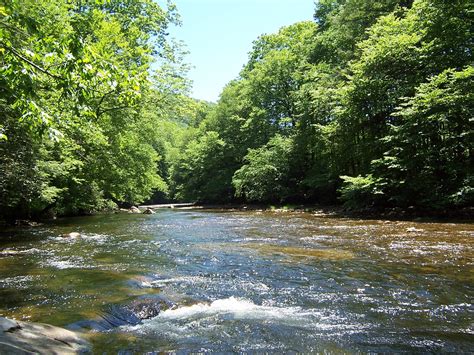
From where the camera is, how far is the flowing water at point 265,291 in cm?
452

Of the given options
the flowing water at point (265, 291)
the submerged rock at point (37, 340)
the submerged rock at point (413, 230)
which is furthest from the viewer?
the submerged rock at point (413, 230)

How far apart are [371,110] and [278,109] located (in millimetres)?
18934

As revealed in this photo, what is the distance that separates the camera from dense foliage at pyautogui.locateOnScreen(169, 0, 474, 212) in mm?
16844

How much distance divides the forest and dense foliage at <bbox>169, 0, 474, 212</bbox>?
0.09 meters

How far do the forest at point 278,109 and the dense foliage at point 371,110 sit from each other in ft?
0.30

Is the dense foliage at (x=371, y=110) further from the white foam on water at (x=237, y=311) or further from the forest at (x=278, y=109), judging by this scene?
the white foam on water at (x=237, y=311)

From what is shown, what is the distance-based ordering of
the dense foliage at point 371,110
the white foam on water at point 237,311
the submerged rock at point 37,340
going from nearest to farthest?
the submerged rock at point 37,340, the white foam on water at point 237,311, the dense foliage at point 371,110

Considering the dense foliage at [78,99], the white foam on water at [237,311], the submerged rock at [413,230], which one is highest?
the dense foliage at [78,99]

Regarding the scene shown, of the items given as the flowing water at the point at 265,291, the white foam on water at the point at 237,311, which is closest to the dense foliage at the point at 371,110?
the flowing water at the point at 265,291

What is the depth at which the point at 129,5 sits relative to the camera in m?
24.8

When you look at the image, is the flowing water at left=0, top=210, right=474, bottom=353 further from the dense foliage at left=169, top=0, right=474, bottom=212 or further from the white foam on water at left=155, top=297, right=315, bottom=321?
the dense foliage at left=169, top=0, right=474, bottom=212

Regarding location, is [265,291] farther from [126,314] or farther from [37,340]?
[37,340]

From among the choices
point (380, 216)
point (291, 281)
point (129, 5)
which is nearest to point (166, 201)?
point (129, 5)

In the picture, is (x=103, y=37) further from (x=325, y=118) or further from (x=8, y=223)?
(x=325, y=118)
